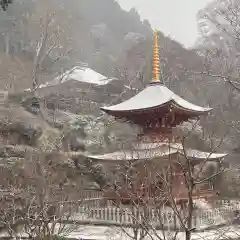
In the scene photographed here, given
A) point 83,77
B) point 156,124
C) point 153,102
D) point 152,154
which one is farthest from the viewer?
point 83,77

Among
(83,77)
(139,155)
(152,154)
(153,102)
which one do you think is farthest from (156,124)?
(83,77)

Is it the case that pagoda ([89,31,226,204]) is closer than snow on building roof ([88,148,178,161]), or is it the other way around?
snow on building roof ([88,148,178,161])

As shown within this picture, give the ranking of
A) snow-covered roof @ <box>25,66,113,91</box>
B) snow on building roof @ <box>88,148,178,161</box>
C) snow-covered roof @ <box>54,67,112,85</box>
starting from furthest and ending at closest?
1. snow-covered roof @ <box>54,67,112,85</box>
2. snow-covered roof @ <box>25,66,113,91</box>
3. snow on building roof @ <box>88,148,178,161</box>

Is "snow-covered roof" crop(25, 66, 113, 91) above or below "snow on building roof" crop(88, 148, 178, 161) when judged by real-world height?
above

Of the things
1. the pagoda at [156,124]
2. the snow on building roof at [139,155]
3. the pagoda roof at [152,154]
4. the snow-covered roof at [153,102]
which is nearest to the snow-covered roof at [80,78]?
the snow-covered roof at [153,102]

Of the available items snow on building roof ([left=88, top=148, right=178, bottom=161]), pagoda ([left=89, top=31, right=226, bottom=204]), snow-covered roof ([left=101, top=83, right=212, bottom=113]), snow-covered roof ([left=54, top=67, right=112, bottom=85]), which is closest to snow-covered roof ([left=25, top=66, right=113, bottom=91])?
snow-covered roof ([left=54, top=67, right=112, bottom=85])

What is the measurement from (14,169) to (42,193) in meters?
11.2

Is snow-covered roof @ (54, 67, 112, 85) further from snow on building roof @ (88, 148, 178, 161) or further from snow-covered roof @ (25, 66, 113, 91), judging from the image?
snow on building roof @ (88, 148, 178, 161)

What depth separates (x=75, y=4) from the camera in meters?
61.6

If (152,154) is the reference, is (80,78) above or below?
above

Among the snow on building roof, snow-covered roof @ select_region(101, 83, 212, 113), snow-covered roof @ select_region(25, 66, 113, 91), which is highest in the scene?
snow-covered roof @ select_region(25, 66, 113, 91)

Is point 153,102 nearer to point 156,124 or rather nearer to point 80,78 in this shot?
point 156,124

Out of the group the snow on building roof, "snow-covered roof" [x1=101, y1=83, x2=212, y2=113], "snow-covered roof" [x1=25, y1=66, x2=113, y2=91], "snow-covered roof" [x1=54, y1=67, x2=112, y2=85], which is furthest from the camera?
"snow-covered roof" [x1=54, y1=67, x2=112, y2=85]

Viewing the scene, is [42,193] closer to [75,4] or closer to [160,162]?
[160,162]
